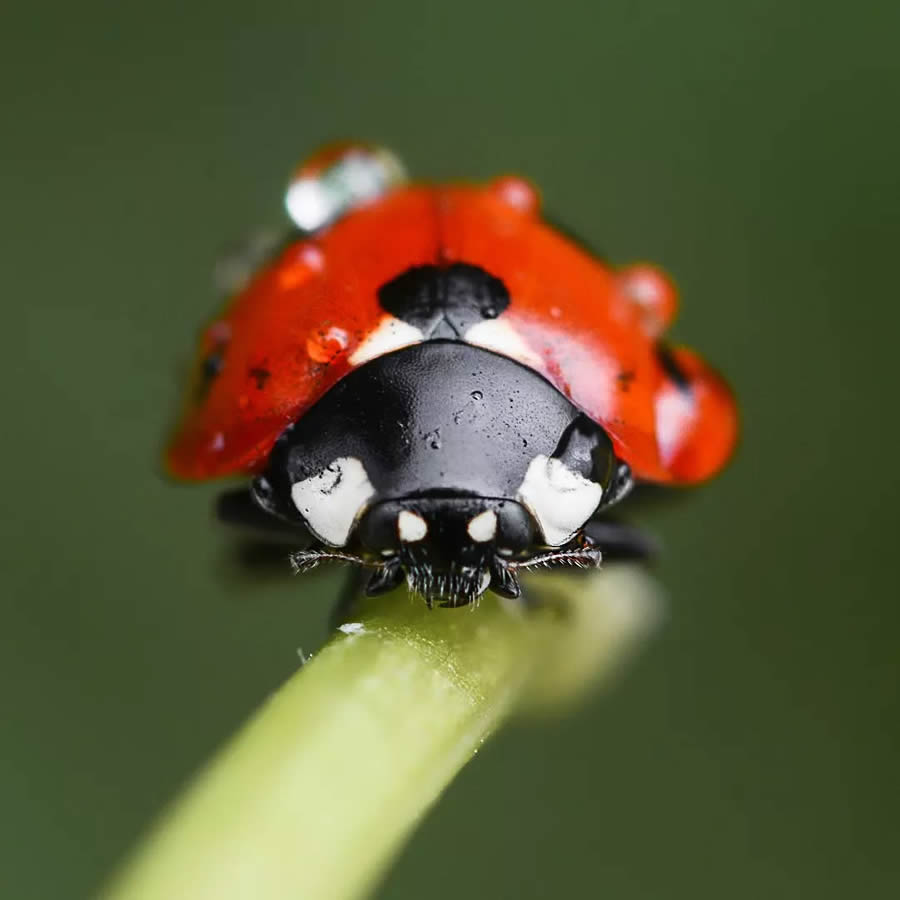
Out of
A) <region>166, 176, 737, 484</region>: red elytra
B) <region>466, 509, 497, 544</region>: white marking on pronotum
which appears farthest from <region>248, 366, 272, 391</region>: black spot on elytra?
<region>466, 509, 497, 544</region>: white marking on pronotum

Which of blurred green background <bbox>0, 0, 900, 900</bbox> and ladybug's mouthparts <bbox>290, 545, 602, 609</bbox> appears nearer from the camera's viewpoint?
ladybug's mouthparts <bbox>290, 545, 602, 609</bbox>

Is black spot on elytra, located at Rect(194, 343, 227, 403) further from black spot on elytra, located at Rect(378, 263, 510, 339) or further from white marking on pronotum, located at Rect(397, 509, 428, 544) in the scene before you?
white marking on pronotum, located at Rect(397, 509, 428, 544)

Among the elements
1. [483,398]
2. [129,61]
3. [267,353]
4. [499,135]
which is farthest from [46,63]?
[483,398]

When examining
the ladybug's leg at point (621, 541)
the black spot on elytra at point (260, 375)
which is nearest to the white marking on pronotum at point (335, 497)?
the black spot on elytra at point (260, 375)

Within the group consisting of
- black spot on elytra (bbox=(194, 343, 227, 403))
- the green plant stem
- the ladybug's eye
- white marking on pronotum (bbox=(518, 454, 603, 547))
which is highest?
the ladybug's eye

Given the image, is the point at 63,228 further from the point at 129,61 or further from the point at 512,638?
the point at 512,638

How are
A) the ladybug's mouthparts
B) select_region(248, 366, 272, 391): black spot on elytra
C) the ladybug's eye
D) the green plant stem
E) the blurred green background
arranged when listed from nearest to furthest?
the green plant stem
the ladybug's mouthparts
select_region(248, 366, 272, 391): black spot on elytra
the ladybug's eye
the blurred green background

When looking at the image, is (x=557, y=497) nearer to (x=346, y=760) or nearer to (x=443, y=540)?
(x=443, y=540)
